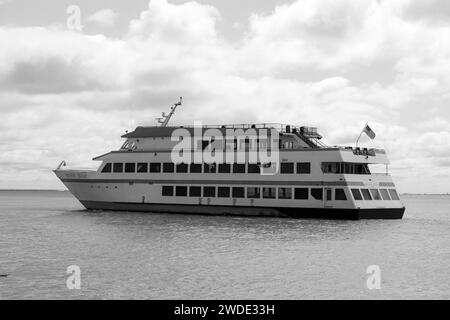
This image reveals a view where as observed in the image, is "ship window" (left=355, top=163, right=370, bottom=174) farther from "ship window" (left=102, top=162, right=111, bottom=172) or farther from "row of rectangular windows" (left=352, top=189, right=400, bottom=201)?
"ship window" (left=102, top=162, right=111, bottom=172)

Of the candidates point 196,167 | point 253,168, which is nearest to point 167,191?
point 196,167

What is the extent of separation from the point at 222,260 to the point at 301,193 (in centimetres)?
2067

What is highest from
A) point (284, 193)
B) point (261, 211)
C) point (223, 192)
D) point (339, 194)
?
point (223, 192)

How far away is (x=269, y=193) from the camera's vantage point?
46.6 metres

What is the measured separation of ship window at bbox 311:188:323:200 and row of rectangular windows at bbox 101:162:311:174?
1489mm

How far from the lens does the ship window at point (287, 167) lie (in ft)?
150

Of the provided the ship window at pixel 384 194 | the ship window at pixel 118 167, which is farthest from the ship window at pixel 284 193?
the ship window at pixel 118 167

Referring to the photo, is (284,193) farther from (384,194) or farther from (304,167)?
(384,194)

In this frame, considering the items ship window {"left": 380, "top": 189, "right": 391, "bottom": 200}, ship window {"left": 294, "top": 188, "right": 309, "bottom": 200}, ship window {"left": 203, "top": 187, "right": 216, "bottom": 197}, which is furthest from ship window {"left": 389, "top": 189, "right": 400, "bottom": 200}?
ship window {"left": 203, "top": 187, "right": 216, "bottom": 197}

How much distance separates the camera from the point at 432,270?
A: 81.6 ft

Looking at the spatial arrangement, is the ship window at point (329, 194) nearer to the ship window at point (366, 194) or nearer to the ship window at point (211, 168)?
the ship window at point (366, 194)

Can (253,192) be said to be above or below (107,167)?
below

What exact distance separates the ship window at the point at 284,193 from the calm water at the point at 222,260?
429cm
